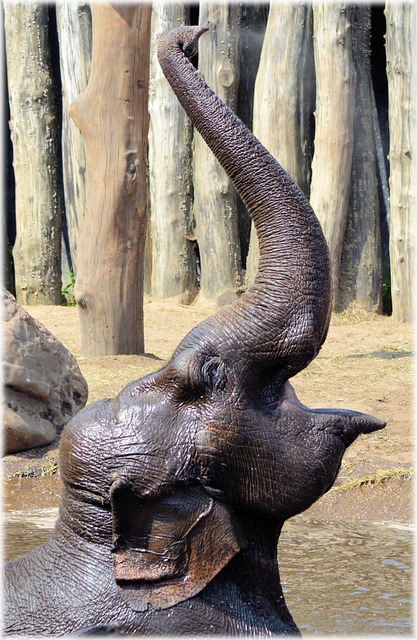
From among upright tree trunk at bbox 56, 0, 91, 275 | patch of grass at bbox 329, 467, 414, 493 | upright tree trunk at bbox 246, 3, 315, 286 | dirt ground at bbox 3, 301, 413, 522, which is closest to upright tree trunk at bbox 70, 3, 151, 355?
dirt ground at bbox 3, 301, 413, 522

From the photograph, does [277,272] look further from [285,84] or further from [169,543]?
[285,84]

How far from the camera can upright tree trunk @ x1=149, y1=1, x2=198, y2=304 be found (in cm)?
1112

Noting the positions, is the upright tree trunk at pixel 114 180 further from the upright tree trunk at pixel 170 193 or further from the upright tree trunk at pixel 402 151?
the upright tree trunk at pixel 402 151

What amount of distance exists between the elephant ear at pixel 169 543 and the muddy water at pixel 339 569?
110cm

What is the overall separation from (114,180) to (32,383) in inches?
108

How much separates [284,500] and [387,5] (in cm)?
872

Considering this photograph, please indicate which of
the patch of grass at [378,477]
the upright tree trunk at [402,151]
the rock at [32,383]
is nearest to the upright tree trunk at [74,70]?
the upright tree trunk at [402,151]

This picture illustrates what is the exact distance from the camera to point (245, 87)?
37.1 feet

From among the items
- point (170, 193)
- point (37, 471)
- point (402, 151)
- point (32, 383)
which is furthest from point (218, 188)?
point (37, 471)

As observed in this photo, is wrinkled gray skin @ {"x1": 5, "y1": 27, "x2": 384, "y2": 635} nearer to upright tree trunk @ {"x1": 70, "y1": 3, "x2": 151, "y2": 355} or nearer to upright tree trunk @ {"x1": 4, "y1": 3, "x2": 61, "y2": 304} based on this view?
upright tree trunk @ {"x1": 70, "y1": 3, "x2": 151, "y2": 355}

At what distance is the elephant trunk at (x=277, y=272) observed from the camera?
222cm

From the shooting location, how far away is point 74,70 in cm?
1124

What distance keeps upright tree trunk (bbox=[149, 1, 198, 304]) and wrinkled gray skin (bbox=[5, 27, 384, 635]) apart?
885 centimetres

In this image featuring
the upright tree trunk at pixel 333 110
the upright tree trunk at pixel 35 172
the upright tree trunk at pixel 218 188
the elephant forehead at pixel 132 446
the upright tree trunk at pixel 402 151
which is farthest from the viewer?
the upright tree trunk at pixel 35 172
